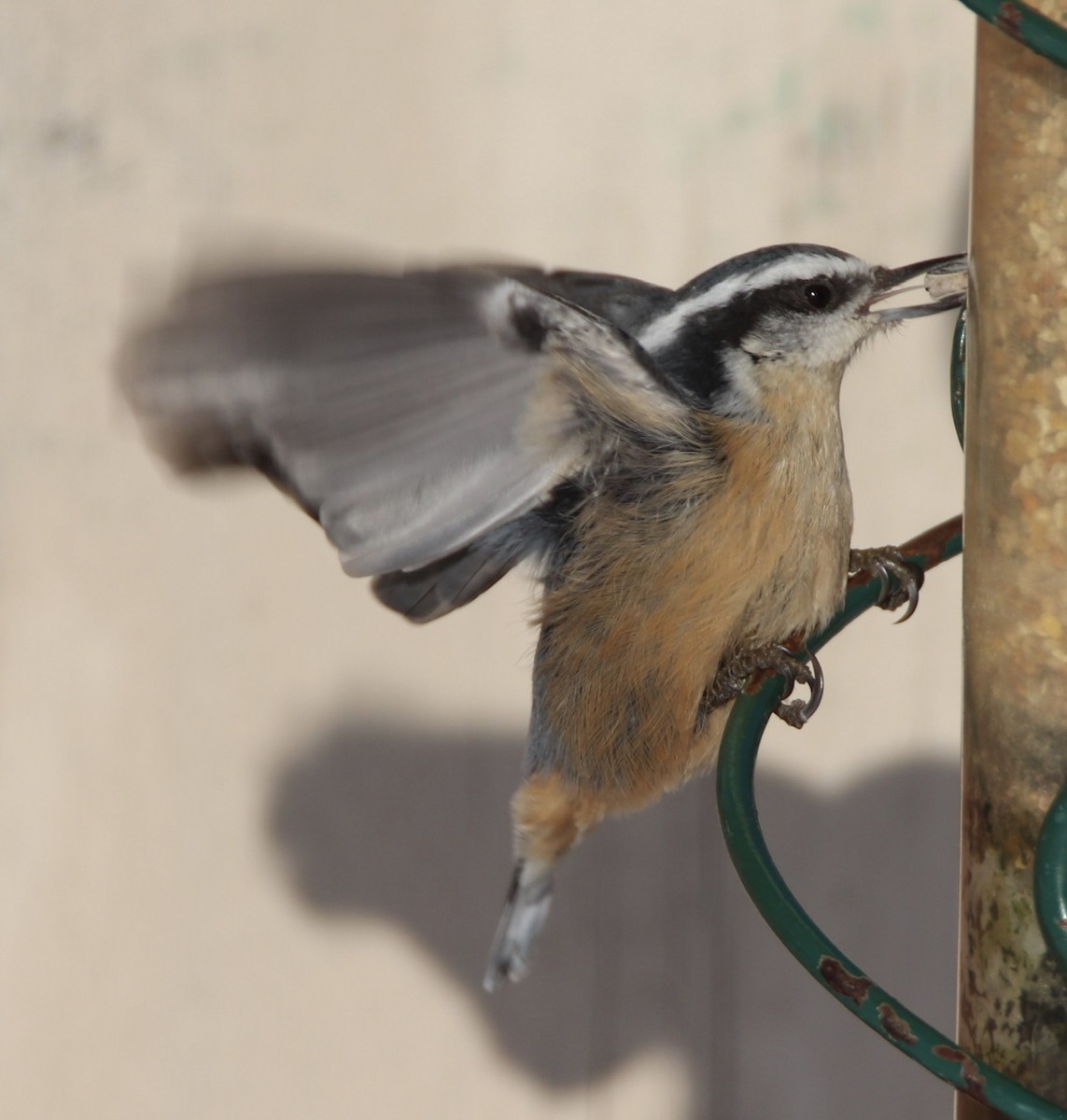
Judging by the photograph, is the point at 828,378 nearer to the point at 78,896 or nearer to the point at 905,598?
the point at 905,598

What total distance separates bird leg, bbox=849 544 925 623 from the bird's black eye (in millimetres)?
273

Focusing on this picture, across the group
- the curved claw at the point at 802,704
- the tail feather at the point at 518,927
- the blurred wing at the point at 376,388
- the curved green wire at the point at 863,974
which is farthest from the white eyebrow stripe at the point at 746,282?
the tail feather at the point at 518,927

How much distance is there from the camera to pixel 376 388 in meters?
1.24

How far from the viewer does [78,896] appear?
2125mm

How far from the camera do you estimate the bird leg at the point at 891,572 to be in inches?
63.9

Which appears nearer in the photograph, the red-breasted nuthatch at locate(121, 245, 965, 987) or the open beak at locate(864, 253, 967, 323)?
the red-breasted nuthatch at locate(121, 245, 965, 987)

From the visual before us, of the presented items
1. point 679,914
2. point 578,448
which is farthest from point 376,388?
point 679,914

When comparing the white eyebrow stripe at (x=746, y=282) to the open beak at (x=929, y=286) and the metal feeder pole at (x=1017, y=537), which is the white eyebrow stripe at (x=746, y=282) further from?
the metal feeder pole at (x=1017, y=537)

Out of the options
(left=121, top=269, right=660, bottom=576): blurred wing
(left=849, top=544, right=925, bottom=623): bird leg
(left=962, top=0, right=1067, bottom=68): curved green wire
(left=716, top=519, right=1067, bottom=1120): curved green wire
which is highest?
(left=962, top=0, right=1067, bottom=68): curved green wire

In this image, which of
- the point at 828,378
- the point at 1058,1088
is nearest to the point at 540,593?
the point at 828,378

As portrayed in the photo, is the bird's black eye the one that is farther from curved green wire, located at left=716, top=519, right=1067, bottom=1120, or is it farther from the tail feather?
the tail feather

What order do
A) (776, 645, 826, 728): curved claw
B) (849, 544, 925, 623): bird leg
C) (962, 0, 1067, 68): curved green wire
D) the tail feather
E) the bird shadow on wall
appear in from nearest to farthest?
(962, 0, 1067, 68): curved green wire → (776, 645, 826, 728): curved claw → (849, 544, 925, 623): bird leg → the tail feather → the bird shadow on wall

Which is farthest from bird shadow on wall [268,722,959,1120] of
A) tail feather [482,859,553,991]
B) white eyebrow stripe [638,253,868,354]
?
white eyebrow stripe [638,253,868,354]

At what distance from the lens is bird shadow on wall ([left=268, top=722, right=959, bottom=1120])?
2.26 meters
